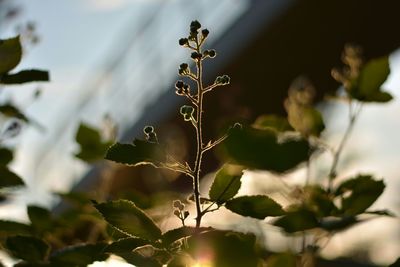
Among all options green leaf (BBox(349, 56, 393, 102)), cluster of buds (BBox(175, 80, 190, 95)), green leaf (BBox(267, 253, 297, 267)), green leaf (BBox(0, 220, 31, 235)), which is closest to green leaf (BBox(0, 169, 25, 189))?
green leaf (BBox(0, 220, 31, 235))

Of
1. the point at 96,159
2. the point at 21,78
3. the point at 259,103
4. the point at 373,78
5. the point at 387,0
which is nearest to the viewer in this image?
the point at 21,78

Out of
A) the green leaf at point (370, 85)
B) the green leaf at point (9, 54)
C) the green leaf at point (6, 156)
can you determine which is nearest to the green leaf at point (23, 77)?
the green leaf at point (9, 54)

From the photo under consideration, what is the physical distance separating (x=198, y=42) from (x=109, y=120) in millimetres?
817

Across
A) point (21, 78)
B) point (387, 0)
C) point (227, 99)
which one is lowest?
point (21, 78)

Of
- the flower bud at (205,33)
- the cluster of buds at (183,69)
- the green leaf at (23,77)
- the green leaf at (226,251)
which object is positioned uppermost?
the green leaf at (23,77)

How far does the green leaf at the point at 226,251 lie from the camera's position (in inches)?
24.4

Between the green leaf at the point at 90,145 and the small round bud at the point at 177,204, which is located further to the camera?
the green leaf at the point at 90,145

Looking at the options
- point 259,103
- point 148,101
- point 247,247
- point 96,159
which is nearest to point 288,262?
point 247,247

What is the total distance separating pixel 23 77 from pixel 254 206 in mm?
464

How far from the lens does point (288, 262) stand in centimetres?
75

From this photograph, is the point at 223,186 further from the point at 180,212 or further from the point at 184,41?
the point at 184,41

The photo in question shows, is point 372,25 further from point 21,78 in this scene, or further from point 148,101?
point 21,78

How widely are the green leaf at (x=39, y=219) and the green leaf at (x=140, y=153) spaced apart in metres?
0.55

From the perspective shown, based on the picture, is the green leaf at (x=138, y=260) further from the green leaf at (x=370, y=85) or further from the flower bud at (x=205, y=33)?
the green leaf at (x=370, y=85)
